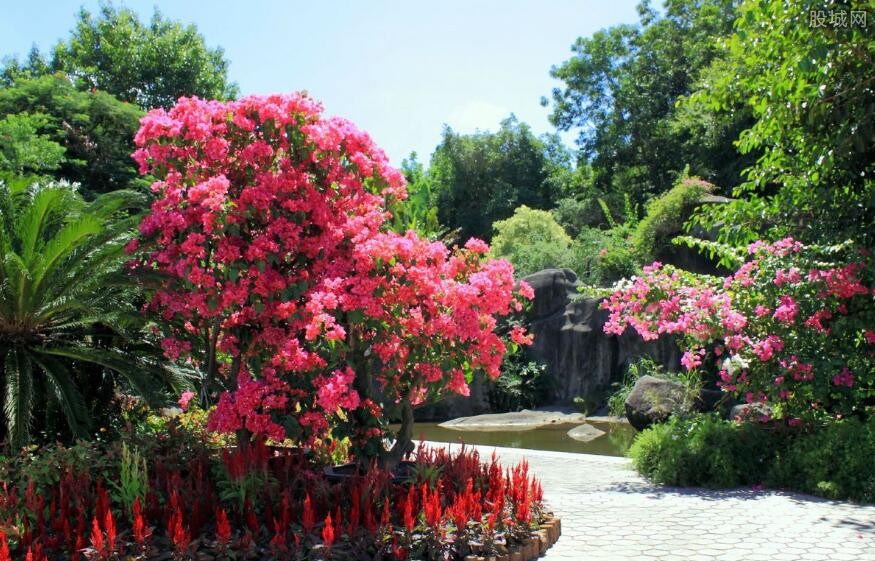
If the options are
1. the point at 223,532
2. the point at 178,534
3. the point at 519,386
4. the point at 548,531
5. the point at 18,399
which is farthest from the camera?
the point at 519,386

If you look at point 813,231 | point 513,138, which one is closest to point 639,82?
point 513,138

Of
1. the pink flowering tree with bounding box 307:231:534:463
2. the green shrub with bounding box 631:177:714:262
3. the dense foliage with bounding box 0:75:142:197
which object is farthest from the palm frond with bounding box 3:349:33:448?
the green shrub with bounding box 631:177:714:262

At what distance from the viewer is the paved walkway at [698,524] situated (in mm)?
5227

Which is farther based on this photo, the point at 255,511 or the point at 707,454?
the point at 707,454

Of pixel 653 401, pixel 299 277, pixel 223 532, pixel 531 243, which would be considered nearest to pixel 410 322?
pixel 299 277

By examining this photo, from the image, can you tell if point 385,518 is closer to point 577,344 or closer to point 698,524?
point 698,524

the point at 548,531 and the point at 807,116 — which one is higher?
the point at 807,116

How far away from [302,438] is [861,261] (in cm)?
612

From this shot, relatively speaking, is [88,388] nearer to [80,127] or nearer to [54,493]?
[54,493]

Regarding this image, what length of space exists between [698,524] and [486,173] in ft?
120

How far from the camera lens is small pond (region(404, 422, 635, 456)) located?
12883 millimetres

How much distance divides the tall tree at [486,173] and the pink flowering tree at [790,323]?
105ft

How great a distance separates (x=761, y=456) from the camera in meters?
8.14

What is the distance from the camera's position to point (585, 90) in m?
35.2
